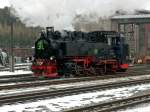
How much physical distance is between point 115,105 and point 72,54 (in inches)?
466

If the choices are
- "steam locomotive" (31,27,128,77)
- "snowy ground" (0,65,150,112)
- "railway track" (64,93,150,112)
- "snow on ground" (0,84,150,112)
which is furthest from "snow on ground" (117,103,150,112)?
"steam locomotive" (31,27,128,77)

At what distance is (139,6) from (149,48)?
37.3 metres

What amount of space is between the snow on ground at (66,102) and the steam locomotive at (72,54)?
23.4ft

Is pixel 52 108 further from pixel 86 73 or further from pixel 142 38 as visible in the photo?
pixel 142 38

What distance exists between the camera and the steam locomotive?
23312 millimetres

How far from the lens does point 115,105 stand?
40.8 feet

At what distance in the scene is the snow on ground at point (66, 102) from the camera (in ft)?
38.9

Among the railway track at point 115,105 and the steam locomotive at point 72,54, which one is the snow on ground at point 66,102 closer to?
the railway track at point 115,105

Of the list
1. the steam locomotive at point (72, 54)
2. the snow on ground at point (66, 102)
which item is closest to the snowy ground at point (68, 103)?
the snow on ground at point (66, 102)

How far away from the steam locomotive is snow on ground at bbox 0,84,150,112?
7126 mm

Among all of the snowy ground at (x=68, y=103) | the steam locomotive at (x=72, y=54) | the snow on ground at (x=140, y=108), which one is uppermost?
the steam locomotive at (x=72, y=54)

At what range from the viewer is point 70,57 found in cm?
2395

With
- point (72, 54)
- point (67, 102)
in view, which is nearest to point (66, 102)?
point (67, 102)

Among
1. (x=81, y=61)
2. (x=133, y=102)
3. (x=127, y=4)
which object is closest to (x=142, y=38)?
(x=127, y=4)
